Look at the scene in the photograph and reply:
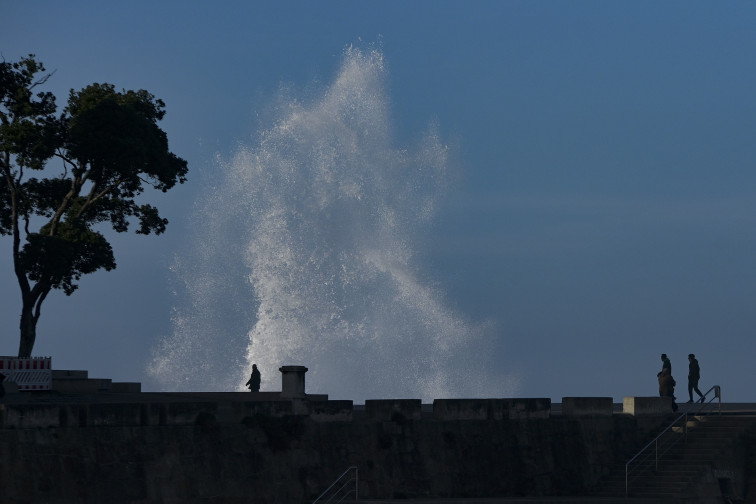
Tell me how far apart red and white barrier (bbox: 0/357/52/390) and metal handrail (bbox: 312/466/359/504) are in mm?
13978

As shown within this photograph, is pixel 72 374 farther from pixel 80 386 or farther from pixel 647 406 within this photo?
pixel 647 406

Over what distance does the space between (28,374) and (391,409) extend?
14.5m

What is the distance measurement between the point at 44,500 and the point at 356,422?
841 cm

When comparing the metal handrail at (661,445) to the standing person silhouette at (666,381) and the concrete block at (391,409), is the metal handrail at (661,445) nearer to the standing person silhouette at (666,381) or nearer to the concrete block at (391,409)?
the standing person silhouette at (666,381)

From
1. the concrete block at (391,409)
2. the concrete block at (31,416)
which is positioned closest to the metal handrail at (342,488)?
the concrete block at (391,409)

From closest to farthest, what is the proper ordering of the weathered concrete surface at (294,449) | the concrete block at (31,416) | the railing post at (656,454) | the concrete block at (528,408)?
the concrete block at (31,416) < the weathered concrete surface at (294,449) < the railing post at (656,454) < the concrete block at (528,408)

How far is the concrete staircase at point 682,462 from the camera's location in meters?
30.1

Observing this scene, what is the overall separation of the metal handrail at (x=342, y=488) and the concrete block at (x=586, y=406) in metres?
7.48

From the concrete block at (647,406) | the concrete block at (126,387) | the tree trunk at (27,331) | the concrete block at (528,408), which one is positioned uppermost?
the tree trunk at (27,331)

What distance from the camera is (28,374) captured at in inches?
1469

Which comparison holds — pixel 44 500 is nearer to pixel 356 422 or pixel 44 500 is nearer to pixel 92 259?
pixel 356 422

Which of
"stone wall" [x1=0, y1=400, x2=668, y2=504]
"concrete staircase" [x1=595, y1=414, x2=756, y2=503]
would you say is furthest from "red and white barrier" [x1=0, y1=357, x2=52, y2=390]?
"concrete staircase" [x1=595, y1=414, x2=756, y2=503]

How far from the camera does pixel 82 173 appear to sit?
44.6 meters

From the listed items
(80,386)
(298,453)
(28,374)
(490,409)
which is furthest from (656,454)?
(80,386)
